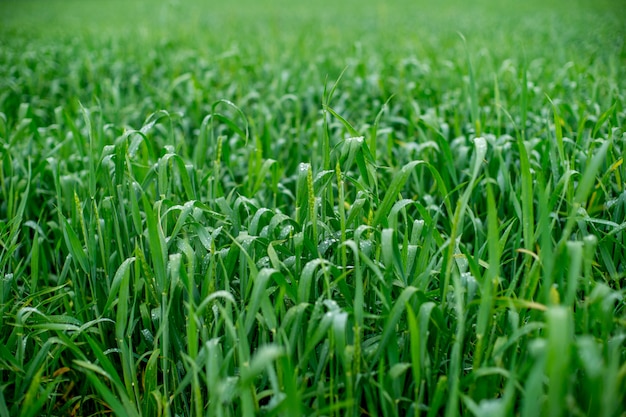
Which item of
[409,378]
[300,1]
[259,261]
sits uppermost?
[300,1]

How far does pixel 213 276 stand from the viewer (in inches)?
64.3

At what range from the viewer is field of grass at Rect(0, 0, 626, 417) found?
4.38ft

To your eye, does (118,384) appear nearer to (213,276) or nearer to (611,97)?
(213,276)

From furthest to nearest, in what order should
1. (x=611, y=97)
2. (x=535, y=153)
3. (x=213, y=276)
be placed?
(x=611, y=97) < (x=535, y=153) < (x=213, y=276)

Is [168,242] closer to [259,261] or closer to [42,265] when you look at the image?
[259,261]

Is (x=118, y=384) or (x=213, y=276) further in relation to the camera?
(x=213, y=276)

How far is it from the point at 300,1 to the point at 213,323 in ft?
59.8

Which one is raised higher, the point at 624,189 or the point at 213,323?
the point at 624,189

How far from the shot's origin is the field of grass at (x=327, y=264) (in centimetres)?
134

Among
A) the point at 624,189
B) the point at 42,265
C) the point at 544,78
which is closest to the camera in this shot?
the point at 624,189

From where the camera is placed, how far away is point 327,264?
Answer: 5.65ft

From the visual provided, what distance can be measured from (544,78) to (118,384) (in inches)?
152

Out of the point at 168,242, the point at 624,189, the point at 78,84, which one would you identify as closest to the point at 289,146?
the point at 168,242

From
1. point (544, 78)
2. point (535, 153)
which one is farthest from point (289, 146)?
point (544, 78)
